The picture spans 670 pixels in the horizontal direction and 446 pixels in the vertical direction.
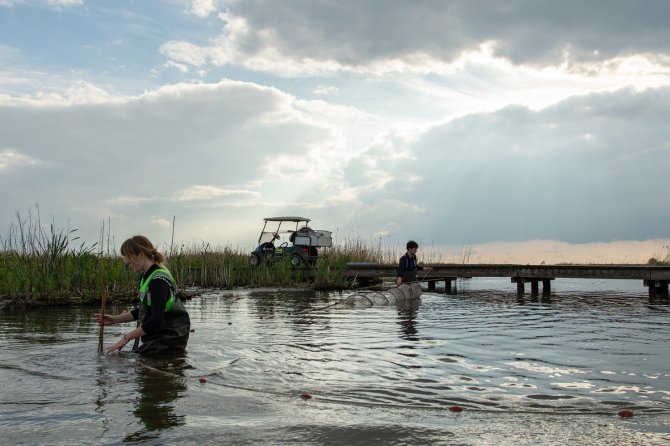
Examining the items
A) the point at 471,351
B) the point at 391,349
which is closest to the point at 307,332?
the point at 391,349

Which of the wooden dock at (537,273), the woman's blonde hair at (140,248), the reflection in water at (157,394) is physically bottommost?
the reflection in water at (157,394)

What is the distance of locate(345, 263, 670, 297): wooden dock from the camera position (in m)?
21.9

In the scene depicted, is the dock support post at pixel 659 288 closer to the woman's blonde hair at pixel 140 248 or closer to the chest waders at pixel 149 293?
the chest waders at pixel 149 293

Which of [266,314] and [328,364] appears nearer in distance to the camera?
[328,364]

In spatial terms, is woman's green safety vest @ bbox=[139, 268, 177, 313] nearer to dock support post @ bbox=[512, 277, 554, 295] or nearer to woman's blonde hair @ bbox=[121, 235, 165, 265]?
woman's blonde hair @ bbox=[121, 235, 165, 265]

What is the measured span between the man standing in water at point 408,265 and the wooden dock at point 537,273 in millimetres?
3975

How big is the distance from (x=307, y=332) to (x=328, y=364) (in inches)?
132

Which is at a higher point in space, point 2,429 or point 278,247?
point 278,247

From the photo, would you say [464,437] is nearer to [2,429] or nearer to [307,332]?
[2,429]

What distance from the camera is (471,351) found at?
902cm

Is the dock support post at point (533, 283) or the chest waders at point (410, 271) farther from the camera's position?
the dock support post at point (533, 283)

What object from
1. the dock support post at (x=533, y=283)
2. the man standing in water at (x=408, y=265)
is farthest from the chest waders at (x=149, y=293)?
the dock support post at (x=533, y=283)

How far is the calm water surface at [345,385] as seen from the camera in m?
4.73

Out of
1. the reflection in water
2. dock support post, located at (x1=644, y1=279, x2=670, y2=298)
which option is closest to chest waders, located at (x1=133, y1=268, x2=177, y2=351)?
the reflection in water
